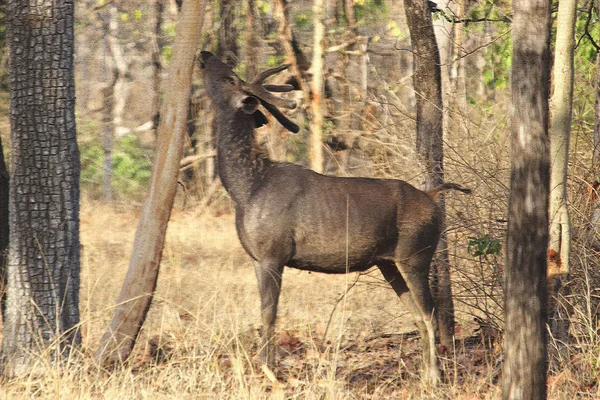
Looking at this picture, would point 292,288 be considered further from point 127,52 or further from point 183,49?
point 127,52

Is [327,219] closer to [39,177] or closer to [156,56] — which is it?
[39,177]

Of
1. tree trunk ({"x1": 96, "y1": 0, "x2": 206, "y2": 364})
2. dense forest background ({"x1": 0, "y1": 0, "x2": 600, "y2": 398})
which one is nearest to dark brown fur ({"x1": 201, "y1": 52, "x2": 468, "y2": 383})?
tree trunk ({"x1": 96, "y1": 0, "x2": 206, "y2": 364})

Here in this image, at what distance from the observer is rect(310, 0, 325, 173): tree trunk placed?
13805mm

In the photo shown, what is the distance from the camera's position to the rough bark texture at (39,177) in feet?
22.7

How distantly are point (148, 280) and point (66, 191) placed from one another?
3.44ft

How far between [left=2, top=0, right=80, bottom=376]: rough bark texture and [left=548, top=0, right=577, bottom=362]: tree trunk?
3588 mm

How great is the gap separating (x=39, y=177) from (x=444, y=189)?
10.7 feet

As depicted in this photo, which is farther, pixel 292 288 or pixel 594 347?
pixel 292 288

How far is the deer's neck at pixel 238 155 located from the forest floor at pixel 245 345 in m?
1.06

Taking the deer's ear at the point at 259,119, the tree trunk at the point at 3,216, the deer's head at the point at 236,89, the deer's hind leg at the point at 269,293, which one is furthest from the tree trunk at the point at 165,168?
the tree trunk at the point at 3,216

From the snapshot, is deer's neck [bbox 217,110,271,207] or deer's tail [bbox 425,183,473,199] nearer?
deer's neck [bbox 217,110,271,207]

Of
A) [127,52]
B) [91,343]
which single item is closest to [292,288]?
[91,343]

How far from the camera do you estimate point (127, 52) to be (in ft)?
60.6

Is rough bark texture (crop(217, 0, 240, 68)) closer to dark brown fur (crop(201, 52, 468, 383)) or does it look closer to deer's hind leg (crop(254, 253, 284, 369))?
dark brown fur (crop(201, 52, 468, 383))
